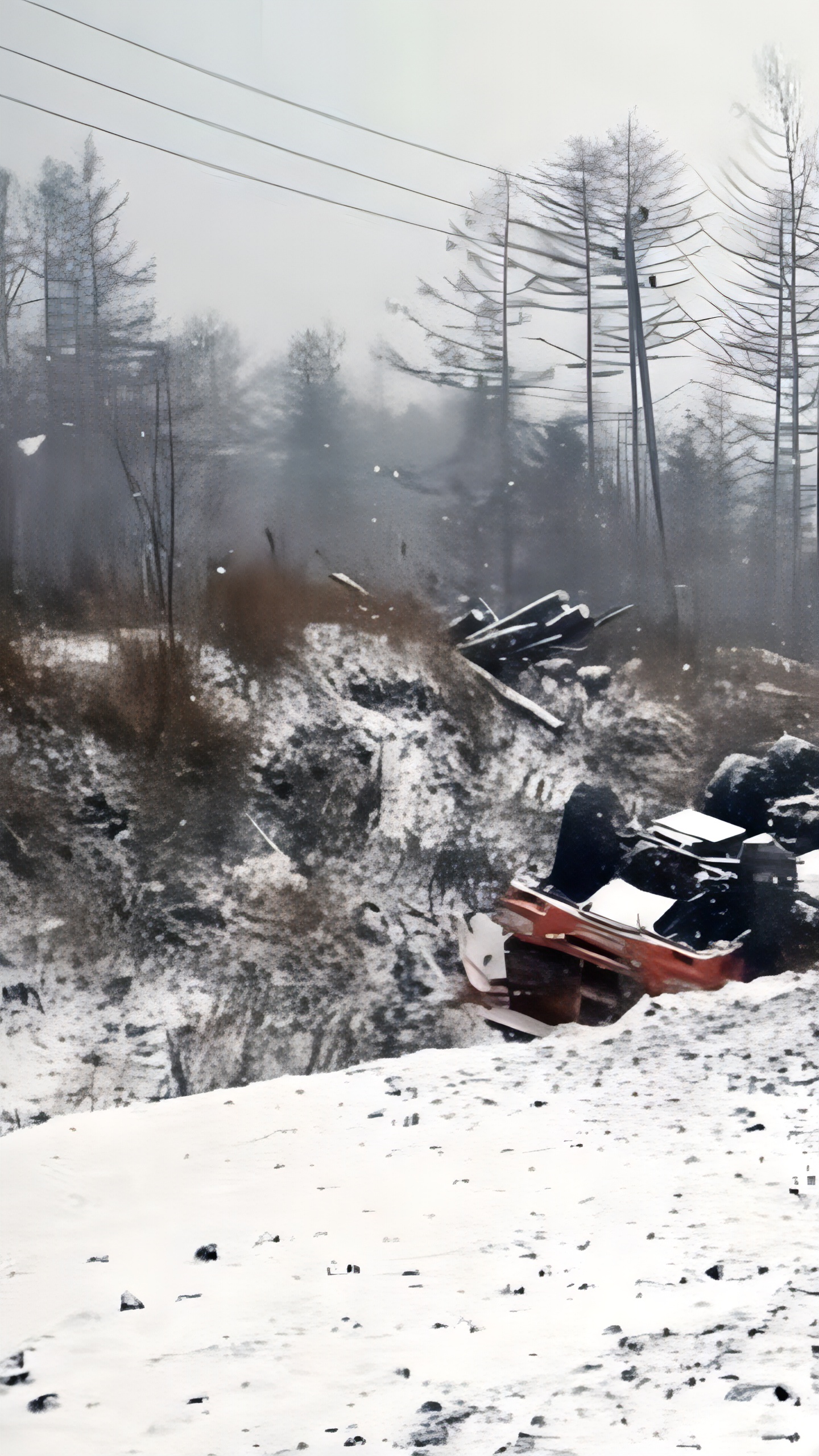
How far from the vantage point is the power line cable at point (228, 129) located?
10.1 ft

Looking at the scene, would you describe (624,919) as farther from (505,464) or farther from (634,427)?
(634,427)

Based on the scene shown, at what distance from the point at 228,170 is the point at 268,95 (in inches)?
10.5

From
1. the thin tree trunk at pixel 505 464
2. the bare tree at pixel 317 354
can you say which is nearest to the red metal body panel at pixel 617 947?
the thin tree trunk at pixel 505 464

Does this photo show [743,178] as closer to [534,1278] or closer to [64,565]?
[64,565]

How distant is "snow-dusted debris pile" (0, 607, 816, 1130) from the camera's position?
123 inches

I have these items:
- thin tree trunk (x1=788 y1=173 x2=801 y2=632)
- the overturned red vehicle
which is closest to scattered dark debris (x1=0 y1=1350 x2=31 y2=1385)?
the overturned red vehicle

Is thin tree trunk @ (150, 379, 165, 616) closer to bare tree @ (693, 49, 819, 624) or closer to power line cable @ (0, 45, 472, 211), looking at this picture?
power line cable @ (0, 45, 472, 211)

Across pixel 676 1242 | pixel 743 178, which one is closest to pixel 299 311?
pixel 743 178

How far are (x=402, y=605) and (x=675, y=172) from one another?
172 centimetres

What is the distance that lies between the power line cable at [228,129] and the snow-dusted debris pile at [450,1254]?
8.74ft

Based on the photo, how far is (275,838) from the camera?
327cm

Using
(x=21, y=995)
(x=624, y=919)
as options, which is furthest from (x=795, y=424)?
(x=21, y=995)

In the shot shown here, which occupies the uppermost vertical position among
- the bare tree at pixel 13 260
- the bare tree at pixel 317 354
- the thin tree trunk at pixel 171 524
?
the bare tree at pixel 13 260

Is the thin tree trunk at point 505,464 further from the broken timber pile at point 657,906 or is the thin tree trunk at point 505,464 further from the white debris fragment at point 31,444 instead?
the white debris fragment at point 31,444
